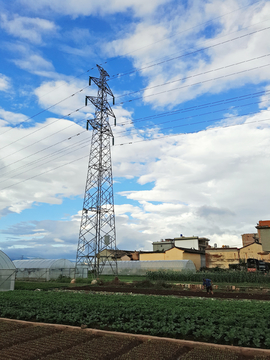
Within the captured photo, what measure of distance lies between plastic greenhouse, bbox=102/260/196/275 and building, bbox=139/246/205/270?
6758 mm

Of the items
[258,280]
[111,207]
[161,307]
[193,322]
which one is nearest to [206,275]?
[258,280]

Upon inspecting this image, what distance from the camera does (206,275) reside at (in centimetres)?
3406

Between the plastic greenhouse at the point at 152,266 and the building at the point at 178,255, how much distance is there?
266 inches

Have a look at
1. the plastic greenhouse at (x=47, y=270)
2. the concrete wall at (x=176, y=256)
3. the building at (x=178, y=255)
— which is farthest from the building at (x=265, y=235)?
the plastic greenhouse at (x=47, y=270)

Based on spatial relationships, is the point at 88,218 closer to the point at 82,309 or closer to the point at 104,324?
the point at 82,309

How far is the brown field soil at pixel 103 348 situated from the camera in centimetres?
670

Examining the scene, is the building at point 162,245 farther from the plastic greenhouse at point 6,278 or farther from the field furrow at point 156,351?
the field furrow at point 156,351

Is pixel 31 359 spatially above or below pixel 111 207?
below

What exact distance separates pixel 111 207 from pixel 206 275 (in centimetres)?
1486

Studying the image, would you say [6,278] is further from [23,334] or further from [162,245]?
[162,245]

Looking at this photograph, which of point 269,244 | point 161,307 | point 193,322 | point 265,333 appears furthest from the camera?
point 269,244

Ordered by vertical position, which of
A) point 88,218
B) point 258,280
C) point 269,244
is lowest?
point 258,280

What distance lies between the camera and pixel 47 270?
39.9 metres

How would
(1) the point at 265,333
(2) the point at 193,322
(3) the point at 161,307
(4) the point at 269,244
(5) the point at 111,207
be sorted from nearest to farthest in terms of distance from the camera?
1. (1) the point at 265,333
2. (2) the point at 193,322
3. (3) the point at 161,307
4. (5) the point at 111,207
5. (4) the point at 269,244
